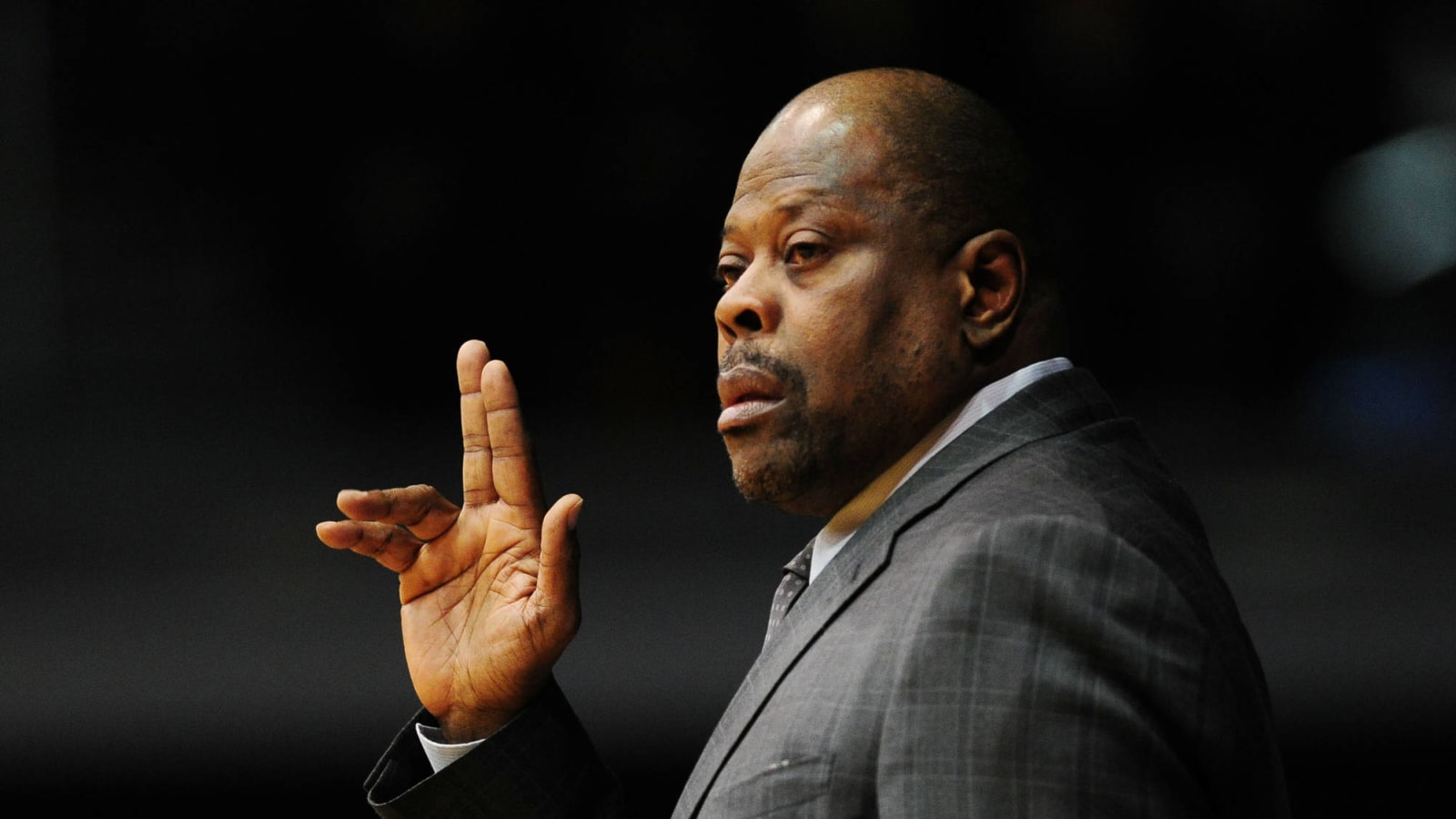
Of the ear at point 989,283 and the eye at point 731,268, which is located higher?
the eye at point 731,268

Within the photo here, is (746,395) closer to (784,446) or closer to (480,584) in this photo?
(784,446)

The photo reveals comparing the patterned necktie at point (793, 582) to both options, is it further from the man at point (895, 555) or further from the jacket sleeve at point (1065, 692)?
the jacket sleeve at point (1065, 692)

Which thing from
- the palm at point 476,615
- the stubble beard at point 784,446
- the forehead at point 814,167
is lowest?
the palm at point 476,615

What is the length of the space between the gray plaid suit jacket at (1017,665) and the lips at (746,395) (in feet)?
0.57

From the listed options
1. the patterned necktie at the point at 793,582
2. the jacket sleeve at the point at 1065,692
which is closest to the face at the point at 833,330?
the patterned necktie at the point at 793,582

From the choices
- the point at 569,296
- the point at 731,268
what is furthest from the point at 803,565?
the point at 569,296

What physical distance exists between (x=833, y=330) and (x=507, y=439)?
1.53 ft

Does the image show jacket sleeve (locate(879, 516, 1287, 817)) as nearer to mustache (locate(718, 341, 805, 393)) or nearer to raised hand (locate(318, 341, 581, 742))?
mustache (locate(718, 341, 805, 393))

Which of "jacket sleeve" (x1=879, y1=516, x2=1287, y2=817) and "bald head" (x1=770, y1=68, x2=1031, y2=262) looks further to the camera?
"bald head" (x1=770, y1=68, x2=1031, y2=262)

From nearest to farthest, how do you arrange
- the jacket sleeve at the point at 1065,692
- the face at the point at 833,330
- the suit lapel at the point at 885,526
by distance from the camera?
the jacket sleeve at the point at 1065,692 < the suit lapel at the point at 885,526 < the face at the point at 833,330

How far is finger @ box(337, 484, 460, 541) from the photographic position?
1676 millimetres

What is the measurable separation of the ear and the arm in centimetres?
49

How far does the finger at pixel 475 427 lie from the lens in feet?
5.84

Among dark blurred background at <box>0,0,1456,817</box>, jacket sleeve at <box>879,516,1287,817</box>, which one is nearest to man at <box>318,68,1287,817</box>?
jacket sleeve at <box>879,516,1287,817</box>
